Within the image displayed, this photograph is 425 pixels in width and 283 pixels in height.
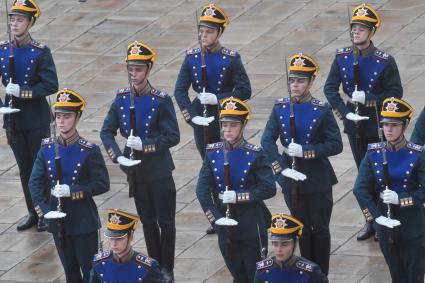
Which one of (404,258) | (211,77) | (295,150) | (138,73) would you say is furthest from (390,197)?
(211,77)

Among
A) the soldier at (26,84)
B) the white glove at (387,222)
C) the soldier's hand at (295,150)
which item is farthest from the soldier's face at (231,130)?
the soldier at (26,84)

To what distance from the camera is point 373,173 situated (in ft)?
58.5

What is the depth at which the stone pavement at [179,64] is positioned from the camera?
19.9 m

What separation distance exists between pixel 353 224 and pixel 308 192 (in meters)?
1.83

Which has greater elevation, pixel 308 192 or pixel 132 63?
pixel 132 63

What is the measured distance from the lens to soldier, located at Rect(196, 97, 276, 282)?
57.9ft

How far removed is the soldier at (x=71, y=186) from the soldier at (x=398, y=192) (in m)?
2.78

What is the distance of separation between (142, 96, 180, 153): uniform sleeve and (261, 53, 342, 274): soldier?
1.01 metres

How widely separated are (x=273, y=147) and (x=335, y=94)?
5.47 ft

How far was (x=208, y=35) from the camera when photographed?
20.4 meters

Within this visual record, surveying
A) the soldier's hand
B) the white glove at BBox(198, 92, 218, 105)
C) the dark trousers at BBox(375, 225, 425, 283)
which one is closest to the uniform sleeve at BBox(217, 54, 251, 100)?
the white glove at BBox(198, 92, 218, 105)

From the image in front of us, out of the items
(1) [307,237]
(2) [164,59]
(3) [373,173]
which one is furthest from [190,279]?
(2) [164,59]

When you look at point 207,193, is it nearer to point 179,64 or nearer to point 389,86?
point 389,86

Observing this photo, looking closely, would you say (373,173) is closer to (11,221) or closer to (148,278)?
(148,278)
